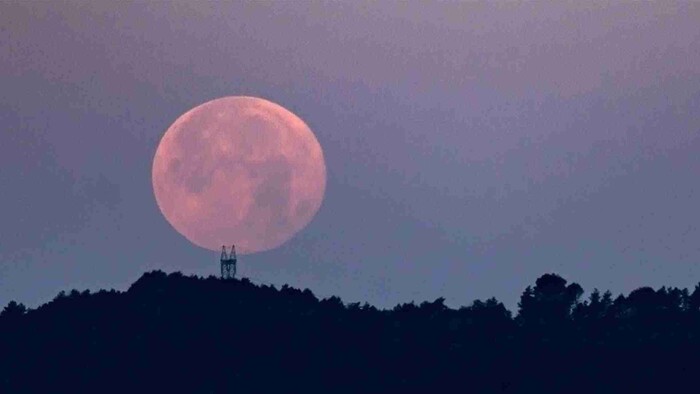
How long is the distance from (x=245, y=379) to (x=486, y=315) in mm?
19509

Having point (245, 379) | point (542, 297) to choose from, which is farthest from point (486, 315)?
point (245, 379)

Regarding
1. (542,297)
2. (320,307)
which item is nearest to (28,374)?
(320,307)

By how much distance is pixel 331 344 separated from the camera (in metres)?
187

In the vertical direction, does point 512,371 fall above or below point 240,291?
below

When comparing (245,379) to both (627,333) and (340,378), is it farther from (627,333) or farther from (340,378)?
(627,333)

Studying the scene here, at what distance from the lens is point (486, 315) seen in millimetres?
194500

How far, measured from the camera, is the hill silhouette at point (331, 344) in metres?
178

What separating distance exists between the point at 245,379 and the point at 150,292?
15.4 meters

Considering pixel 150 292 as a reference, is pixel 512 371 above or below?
below

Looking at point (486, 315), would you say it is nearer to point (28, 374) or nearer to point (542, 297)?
point (542, 297)

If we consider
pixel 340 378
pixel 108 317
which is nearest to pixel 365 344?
pixel 340 378

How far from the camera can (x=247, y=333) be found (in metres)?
189

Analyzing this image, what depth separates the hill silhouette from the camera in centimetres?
17775

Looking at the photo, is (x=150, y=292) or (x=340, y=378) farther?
(x=150, y=292)
